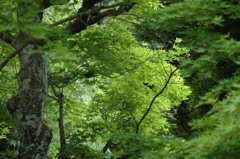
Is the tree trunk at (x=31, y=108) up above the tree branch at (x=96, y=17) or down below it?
below

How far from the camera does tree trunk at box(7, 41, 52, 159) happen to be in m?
4.98

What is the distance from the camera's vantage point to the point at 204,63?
3.01m

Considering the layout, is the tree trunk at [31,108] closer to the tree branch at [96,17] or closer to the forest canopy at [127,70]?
the forest canopy at [127,70]

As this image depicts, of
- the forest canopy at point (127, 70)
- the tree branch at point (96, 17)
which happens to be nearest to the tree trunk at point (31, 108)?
the forest canopy at point (127, 70)

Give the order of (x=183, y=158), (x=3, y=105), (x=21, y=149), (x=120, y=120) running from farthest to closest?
(x=120, y=120), (x=3, y=105), (x=21, y=149), (x=183, y=158)

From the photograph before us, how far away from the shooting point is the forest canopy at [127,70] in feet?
7.80

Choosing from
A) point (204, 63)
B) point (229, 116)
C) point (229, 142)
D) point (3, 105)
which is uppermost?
point (3, 105)

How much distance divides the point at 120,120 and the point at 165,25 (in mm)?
3918

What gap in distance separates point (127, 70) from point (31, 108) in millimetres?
1808

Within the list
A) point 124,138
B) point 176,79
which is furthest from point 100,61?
point 176,79

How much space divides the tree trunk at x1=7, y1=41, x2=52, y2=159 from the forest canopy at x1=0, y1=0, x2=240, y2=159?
17 mm

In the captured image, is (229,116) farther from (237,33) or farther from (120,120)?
(120,120)

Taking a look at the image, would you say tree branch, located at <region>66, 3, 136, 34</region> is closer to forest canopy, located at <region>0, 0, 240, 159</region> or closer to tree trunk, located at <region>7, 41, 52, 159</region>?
forest canopy, located at <region>0, 0, 240, 159</region>

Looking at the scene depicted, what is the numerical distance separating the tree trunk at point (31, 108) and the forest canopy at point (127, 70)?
2cm
